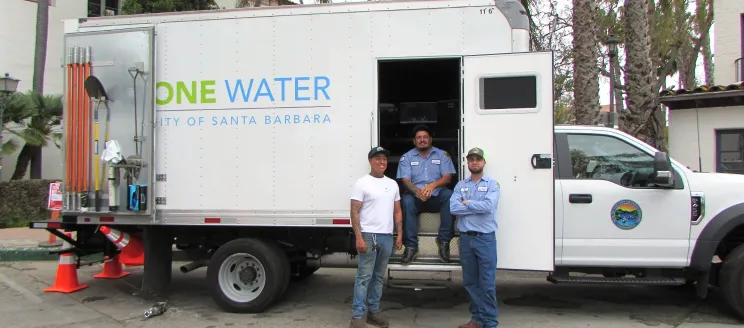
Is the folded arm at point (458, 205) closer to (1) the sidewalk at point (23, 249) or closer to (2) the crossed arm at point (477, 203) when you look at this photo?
(2) the crossed arm at point (477, 203)

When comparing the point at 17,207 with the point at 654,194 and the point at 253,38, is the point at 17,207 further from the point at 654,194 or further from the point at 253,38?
the point at 654,194

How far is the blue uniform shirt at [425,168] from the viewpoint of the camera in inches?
217

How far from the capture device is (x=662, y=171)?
5000 millimetres

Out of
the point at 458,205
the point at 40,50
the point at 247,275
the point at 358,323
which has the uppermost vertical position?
the point at 40,50

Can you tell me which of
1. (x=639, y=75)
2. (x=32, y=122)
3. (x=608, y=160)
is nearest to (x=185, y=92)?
(x=608, y=160)

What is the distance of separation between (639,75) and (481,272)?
300 inches

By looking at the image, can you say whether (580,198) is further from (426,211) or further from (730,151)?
(730,151)

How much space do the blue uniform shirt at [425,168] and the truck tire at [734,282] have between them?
2859 millimetres

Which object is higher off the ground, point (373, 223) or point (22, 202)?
point (373, 223)

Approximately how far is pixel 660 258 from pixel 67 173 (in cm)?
628

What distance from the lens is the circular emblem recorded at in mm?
5223

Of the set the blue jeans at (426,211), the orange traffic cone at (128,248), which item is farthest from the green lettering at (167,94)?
the blue jeans at (426,211)

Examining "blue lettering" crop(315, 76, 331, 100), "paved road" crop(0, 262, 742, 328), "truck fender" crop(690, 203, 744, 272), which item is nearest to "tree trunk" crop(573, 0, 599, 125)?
"paved road" crop(0, 262, 742, 328)

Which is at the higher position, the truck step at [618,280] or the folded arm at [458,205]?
the folded arm at [458,205]
